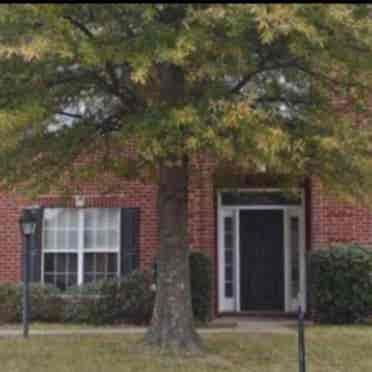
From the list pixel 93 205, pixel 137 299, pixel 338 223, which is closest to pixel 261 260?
pixel 338 223

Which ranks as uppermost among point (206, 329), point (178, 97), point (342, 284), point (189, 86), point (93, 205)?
point (189, 86)

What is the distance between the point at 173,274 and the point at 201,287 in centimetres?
388

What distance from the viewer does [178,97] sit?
893 centimetres

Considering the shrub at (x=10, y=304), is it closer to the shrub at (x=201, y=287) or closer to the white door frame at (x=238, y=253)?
the shrub at (x=201, y=287)

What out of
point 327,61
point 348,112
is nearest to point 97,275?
point 348,112

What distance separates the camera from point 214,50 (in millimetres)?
7766

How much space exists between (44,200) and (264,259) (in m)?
4.90

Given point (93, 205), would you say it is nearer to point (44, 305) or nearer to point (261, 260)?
point (44, 305)

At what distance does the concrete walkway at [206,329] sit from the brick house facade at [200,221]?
1261 mm

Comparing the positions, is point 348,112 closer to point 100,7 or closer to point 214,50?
point 214,50

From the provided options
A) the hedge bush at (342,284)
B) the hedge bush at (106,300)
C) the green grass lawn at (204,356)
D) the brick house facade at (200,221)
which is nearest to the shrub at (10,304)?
the hedge bush at (106,300)

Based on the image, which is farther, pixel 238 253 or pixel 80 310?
pixel 238 253

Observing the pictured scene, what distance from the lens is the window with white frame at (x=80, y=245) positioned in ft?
48.1

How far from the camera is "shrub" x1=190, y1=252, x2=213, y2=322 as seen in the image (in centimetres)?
1360
